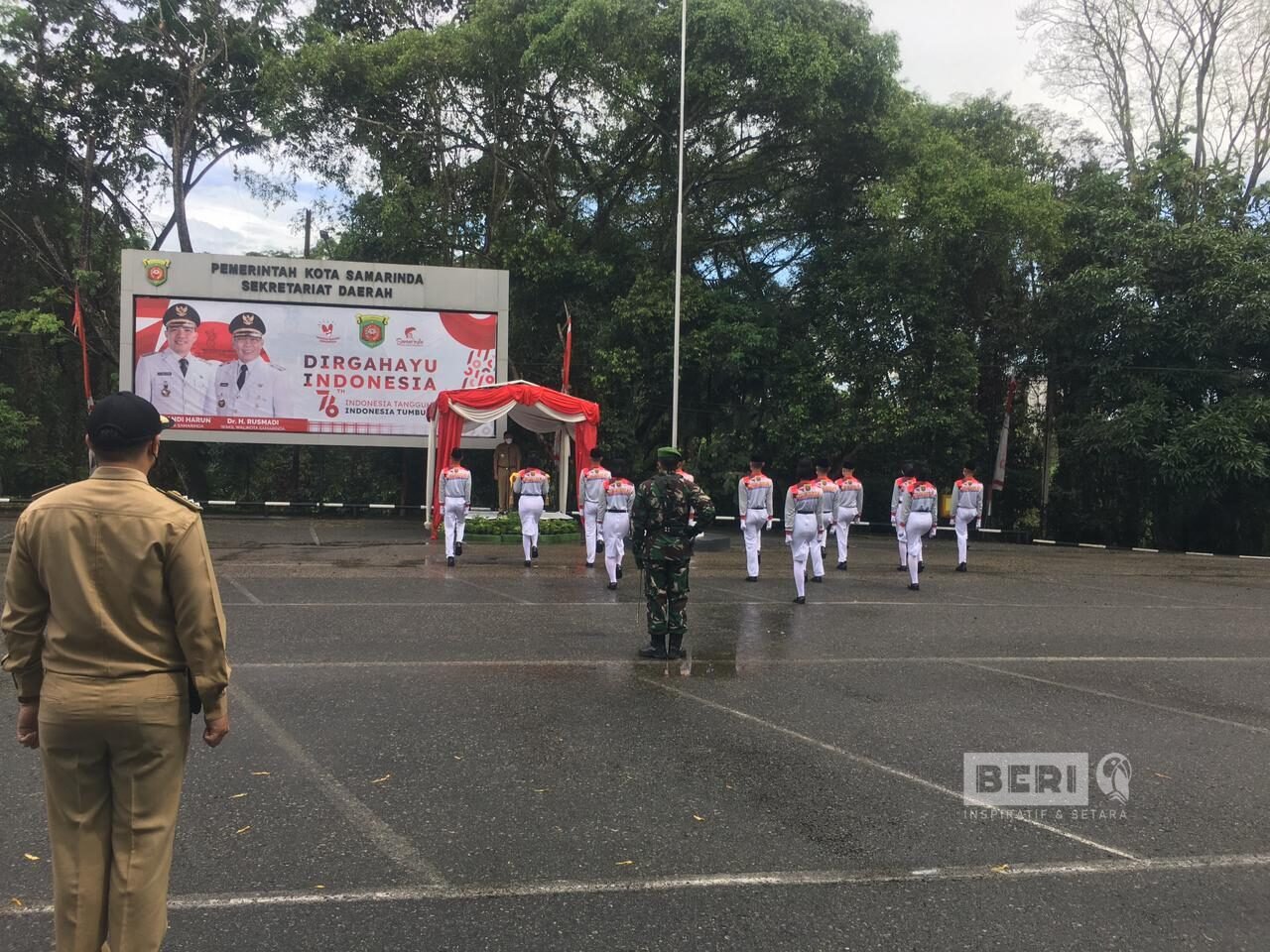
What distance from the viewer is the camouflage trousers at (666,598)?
762cm

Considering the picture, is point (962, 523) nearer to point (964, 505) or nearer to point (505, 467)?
point (964, 505)

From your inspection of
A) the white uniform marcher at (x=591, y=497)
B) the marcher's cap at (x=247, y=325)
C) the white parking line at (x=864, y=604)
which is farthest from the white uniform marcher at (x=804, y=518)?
the marcher's cap at (x=247, y=325)

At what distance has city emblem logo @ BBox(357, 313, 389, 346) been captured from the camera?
22422mm

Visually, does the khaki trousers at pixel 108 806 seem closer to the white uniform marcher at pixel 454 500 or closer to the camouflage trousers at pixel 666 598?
the camouflage trousers at pixel 666 598

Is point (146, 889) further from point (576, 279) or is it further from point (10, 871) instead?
point (576, 279)

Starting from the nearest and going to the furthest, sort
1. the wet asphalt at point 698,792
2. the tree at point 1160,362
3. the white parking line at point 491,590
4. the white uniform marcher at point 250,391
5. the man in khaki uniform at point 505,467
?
the wet asphalt at point 698,792
the white parking line at point 491,590
the tree at point 1160,362
the white uniform marcher at point 250,391
the man in khaki uniform at point 505,467

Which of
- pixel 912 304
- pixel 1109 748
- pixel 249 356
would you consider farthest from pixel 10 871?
pixel 912 304

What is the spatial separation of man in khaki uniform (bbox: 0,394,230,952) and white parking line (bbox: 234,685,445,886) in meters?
1.12

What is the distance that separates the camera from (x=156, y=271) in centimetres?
2166

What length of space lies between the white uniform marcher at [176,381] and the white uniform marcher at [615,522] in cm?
1381

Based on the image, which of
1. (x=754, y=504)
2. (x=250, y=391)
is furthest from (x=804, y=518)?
(x=250, y=391)

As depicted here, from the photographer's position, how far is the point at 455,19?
26.5 meters

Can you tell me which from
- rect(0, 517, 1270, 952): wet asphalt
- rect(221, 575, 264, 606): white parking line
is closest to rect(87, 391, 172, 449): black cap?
rect(0, 517, 1270, 952): wet asphalt

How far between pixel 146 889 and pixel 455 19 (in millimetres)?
27918
